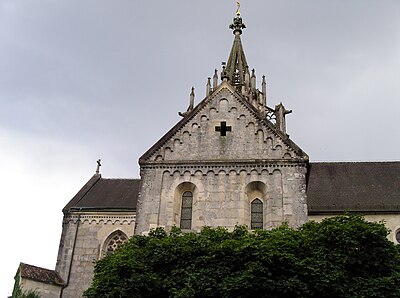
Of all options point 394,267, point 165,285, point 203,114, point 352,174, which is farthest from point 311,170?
point 165,285

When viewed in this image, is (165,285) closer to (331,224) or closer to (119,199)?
(331,224)

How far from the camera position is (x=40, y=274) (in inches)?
1151

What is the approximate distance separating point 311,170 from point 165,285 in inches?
638

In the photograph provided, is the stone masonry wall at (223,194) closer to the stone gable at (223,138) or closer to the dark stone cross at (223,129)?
the stone gable at (223,138)

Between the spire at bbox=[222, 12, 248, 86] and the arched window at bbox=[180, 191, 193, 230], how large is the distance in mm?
18709

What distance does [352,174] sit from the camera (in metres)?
31.0

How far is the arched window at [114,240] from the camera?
31484mm

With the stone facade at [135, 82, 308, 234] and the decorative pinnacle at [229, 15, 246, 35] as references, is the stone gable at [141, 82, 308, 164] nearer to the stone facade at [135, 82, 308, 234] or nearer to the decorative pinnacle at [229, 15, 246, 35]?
the stone facade at [135, 82, 308, 234]

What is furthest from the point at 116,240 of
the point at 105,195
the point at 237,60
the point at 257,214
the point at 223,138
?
the point at 237,60

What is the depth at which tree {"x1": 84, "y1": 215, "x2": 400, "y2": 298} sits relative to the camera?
57.7ft

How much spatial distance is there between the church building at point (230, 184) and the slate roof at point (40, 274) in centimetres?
7

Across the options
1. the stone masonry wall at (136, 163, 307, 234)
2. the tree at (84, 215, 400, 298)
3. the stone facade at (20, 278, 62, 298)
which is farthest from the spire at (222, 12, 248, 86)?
the tree at (84, 215, 400, 298)

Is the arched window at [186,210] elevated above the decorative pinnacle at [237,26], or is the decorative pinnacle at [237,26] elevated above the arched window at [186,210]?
the decorative pinnacle at [237,26]

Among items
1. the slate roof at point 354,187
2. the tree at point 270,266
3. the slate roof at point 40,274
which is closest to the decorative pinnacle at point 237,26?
the slate roof at point 354,187
